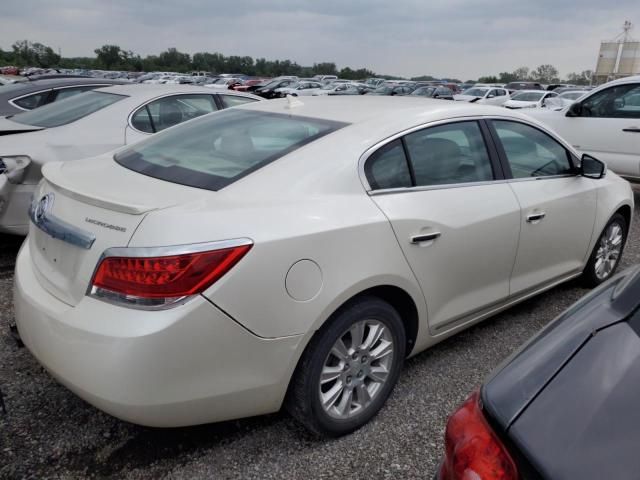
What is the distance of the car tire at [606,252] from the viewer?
13.1 ft

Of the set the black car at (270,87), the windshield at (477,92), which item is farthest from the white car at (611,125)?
the black car at (270,87)

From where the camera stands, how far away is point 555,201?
10.9 feet

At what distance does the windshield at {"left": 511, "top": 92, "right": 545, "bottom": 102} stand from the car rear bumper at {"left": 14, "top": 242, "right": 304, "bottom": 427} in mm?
22905

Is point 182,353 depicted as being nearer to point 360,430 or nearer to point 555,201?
point 360,430

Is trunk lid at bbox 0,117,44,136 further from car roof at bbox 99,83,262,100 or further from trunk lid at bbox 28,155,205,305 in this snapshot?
trunk lid at bbox 28,155,205,305

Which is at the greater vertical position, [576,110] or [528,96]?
[576,110]

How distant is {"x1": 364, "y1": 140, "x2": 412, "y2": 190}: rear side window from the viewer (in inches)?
96.9

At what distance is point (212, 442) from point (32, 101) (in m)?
5.81

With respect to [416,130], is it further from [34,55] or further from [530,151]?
[34,55]

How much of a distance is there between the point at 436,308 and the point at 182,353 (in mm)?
1385

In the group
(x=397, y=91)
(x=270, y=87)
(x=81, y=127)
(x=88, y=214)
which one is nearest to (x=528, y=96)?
(x=397, y=91)

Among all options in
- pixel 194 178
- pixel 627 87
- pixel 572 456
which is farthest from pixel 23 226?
pixel 627 87

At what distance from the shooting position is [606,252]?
13.6 ft

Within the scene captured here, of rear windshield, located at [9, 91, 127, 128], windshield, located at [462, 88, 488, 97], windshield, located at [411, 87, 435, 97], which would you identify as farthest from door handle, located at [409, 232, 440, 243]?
windshield, located at [411, 87, 435, 97]
